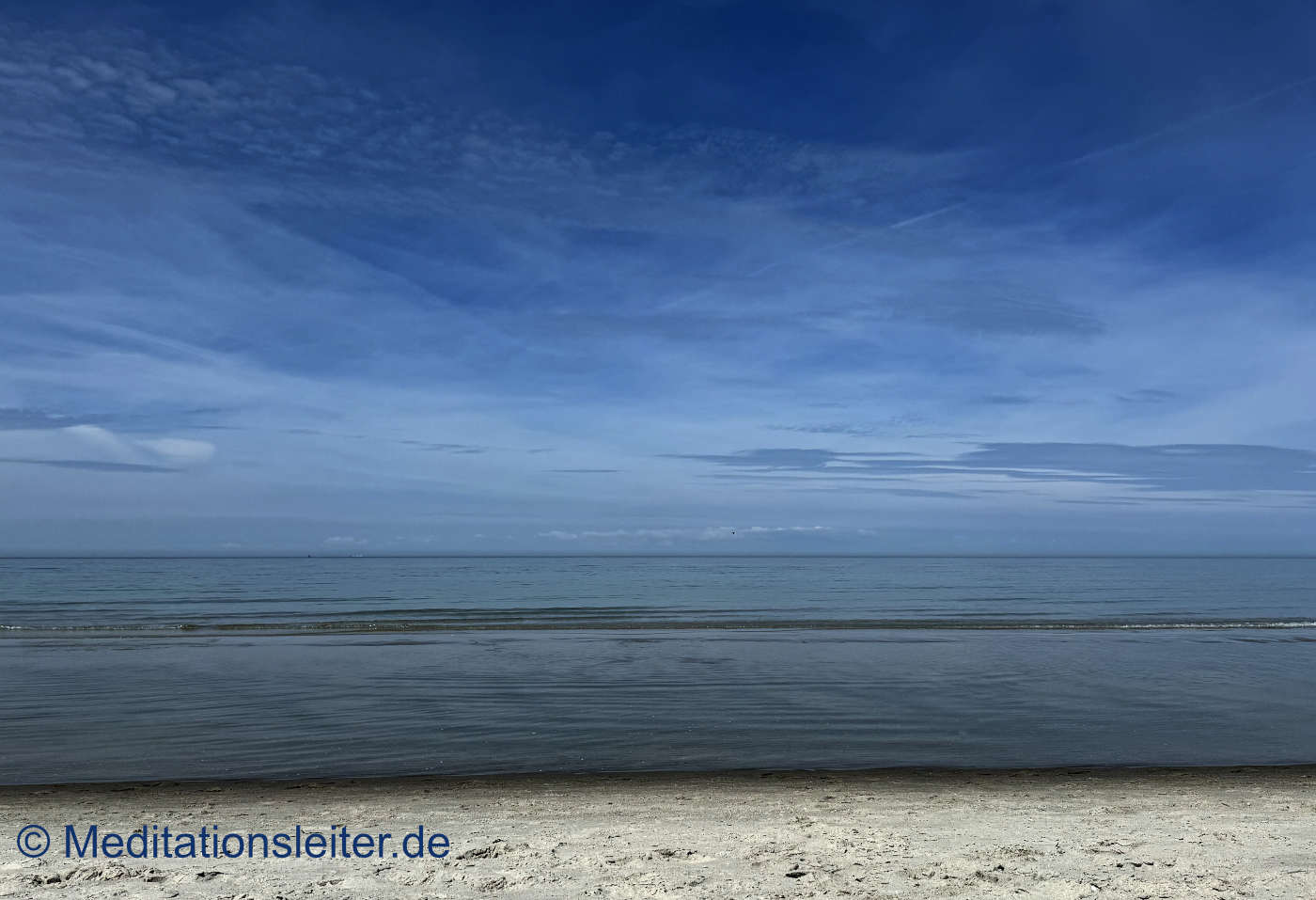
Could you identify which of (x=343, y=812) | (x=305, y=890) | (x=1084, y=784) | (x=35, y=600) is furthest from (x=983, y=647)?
(x=35, y=600)

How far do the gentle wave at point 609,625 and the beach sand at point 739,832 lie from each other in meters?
21.7

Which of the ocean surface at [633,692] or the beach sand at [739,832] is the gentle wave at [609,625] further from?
the beach sand at [739,832]

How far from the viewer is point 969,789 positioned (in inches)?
405

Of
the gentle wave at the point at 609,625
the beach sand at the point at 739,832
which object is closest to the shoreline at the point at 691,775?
the beach sand at the point at 739,832

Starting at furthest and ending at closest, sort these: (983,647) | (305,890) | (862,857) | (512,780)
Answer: (983,647) → (512,780) → (862,857) → (305,890)

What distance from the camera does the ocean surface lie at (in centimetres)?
1215

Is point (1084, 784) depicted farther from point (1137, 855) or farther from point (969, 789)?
point (1137, 855)

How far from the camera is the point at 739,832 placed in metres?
8.38

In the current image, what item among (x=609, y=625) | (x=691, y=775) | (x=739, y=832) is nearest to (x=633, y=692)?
(x=691, y=775)

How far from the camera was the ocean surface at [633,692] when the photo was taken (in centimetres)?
1215

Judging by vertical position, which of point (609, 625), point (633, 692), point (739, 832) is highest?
point (739, 832)

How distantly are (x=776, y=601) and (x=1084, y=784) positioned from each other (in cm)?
3706

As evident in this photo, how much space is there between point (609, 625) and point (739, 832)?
1019 inches

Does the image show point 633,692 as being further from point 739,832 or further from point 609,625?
point 609,625
